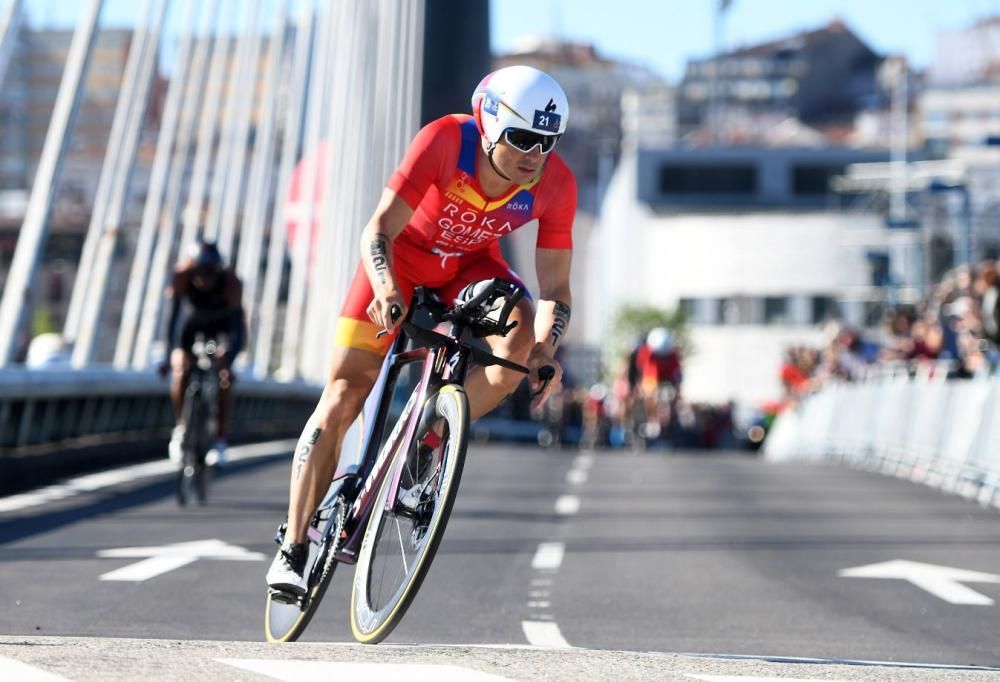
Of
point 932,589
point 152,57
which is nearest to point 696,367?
point 152,57

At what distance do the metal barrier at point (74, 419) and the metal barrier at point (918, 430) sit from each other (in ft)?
24.0

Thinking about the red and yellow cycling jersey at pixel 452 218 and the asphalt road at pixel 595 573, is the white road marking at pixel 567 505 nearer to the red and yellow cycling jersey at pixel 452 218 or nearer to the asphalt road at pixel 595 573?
the asphalt road at pixel 595 573

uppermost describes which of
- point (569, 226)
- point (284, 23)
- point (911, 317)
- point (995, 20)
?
point (995, 20)

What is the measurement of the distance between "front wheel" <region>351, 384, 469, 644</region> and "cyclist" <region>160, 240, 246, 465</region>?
24.8ft

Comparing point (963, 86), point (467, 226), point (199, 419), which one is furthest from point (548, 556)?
point (963, 86)

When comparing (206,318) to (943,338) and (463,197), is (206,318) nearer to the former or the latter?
(463,197)

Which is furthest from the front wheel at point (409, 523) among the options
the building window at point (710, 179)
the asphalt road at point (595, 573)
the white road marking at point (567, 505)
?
the building window at point (710, 179)

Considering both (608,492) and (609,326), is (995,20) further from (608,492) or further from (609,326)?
(608,492)

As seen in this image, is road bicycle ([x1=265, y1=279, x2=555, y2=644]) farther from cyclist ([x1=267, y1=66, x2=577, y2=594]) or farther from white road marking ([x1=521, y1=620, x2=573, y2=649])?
white road marking ([x1=521, y1=620, x2=573, y2=649])

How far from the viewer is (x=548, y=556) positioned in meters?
10.9

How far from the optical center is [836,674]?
5.44m

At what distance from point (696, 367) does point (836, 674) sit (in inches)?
4049

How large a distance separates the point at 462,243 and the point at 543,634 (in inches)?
71.1

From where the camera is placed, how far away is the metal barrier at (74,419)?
48.0ft
